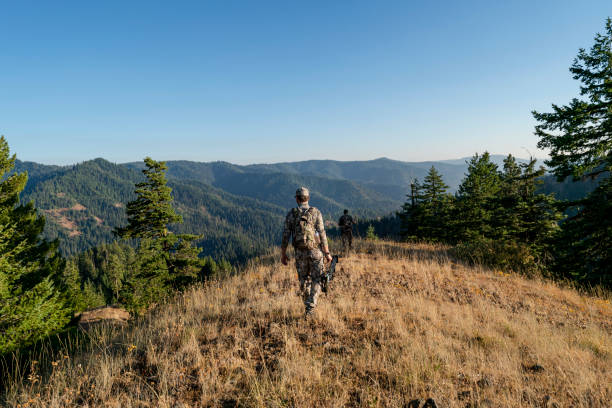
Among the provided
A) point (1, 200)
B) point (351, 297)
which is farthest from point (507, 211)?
point (1, 200)

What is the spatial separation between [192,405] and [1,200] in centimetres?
1790

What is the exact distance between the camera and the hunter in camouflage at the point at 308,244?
5.00 metres

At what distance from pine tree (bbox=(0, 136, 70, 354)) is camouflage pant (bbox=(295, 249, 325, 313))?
9.01m

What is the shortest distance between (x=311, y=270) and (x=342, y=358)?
1.82 m

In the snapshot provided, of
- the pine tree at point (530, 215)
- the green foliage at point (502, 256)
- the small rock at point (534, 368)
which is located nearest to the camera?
the small rock at point (534, 368)

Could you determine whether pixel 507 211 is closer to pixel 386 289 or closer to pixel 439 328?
pixel 386 289

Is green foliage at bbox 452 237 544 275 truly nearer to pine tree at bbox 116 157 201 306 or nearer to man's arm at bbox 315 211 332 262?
man's arm at bbox 315 211 332 262

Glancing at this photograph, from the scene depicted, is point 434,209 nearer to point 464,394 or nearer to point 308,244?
point 308,244

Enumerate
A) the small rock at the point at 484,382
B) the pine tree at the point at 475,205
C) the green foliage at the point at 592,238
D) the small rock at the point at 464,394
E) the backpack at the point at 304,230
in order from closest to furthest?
the small rock at the point at 464,394
the small rock at the point at 484,382
the backpack at the point at 304,230
the green foliage at the point at 592,238
the pine tree at the point at 475,205

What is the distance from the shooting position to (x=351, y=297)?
6.20 metres

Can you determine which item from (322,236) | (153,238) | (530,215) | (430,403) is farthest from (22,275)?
(530,215)

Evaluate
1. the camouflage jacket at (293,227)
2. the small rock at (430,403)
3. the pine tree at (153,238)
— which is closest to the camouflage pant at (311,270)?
the camouflage jacket at (293,227)

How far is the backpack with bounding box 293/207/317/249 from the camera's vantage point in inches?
197

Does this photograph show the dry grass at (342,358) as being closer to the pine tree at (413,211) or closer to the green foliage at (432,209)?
the green foliage at (432,209)
